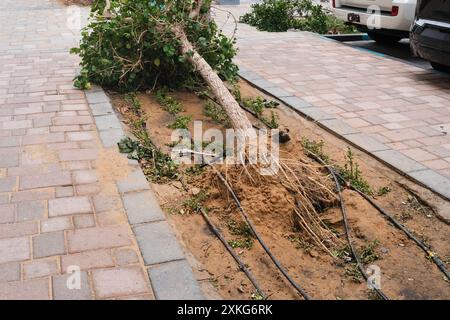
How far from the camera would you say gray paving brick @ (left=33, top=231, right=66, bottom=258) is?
3135 millimetres

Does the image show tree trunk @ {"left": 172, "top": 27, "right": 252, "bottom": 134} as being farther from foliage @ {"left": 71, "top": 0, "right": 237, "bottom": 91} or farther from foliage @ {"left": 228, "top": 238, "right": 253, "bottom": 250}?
foliage @ {"left": 228, "top": 238, "right": 253, "bottom": 250}

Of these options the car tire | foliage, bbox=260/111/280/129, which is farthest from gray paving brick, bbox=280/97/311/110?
the car tire

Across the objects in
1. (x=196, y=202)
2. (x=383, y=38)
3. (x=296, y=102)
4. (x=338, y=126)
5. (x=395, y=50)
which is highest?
(x=383, y=38)

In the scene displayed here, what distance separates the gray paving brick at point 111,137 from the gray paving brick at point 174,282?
1.94 m

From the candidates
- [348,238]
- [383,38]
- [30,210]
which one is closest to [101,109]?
[30,210]

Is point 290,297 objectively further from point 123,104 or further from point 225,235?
point 123,104

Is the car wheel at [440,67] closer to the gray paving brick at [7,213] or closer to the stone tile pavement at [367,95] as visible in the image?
the stone tile pavement at [367,95]

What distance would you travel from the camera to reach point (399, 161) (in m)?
4.54

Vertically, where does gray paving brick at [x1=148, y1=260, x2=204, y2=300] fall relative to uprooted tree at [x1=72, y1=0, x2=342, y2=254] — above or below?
below

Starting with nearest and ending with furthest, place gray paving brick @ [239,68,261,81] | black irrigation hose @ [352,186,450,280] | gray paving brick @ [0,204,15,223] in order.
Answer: black irrigation hose @ [352,186,450,280] → gray paving brick @ [0,204,15,223] → gray paving brick @ [239,68,261,81]

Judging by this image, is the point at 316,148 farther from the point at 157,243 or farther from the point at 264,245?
the point at 157,243

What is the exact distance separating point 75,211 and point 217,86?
2316mm

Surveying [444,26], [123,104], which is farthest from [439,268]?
[444,26]

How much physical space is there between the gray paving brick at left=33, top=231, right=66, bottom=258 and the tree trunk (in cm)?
195
